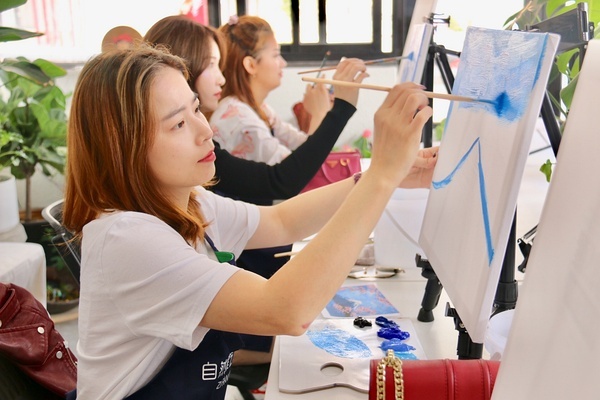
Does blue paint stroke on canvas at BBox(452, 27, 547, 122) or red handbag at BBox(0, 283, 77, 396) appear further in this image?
red handbag at BBox(0, 283, 77, 396)

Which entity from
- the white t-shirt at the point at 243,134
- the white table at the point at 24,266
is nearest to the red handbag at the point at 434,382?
the white t-shirt at the point at 243,134

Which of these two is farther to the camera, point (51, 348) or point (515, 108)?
point (51, 348)

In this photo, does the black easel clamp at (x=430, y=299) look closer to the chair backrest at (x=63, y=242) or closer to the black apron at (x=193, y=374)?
the black apron at (x=193, y=374)

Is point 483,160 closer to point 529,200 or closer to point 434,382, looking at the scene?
point 434,382

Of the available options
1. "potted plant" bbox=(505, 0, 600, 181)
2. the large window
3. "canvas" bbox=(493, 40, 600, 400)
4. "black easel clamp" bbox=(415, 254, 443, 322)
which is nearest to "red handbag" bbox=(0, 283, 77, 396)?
"black easel clamp" bbox=(415, 254, 443, 322)

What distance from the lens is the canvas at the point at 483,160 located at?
0.93m

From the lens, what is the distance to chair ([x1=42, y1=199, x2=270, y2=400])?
1.55 m

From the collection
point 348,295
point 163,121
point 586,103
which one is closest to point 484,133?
point 586,103

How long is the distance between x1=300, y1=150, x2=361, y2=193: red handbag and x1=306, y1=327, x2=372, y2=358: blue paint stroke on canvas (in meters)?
1.30

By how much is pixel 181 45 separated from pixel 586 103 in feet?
4.56

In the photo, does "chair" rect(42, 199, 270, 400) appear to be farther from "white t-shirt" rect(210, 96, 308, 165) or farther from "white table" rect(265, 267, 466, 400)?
"white t-shirt" rect(210, 96, 308, 165)

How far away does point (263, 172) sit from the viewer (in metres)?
1.96

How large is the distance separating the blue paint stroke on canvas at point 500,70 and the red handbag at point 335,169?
1.34 m

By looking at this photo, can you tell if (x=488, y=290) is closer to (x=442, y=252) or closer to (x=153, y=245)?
(x=442, y=252)
